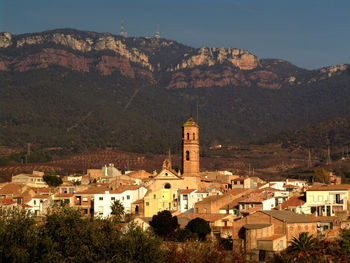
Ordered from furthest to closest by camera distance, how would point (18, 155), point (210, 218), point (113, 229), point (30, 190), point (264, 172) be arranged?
point (18, 155), point (264, 172), point (30, 190), point (210, 218), point (113, 229)

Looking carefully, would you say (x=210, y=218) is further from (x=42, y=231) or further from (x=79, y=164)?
(x=79, y=164)

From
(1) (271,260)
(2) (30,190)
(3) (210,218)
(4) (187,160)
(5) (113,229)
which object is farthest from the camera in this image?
(4) (187,160)

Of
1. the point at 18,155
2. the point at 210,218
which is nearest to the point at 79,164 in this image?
the point at 18,155

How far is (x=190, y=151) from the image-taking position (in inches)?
4043

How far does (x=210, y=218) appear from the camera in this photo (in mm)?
71562

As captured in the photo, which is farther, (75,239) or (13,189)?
(13,189)

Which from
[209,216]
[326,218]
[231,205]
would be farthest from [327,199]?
[209,216]

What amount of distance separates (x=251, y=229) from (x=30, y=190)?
1626 inches

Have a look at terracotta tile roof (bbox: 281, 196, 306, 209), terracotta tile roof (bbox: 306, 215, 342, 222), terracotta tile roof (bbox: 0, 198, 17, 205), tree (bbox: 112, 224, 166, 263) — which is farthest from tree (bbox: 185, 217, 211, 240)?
terracotta tile roof (bbox: 0, 198, 17, 205)

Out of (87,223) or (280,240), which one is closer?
(87,223)

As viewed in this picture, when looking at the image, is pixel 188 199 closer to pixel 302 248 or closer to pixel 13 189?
pixel 13 189

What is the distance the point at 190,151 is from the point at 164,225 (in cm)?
3673

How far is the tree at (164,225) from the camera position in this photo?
65.9 meters

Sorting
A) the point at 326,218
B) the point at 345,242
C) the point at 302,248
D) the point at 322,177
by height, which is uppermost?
the point at 322,177
